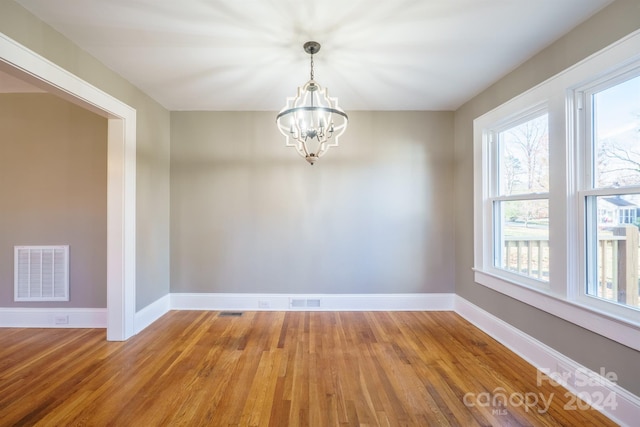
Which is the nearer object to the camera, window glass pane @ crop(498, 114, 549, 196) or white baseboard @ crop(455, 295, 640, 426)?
white baseboard @ crop(455, 295, 640, 426)

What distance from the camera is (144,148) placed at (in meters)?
3.12

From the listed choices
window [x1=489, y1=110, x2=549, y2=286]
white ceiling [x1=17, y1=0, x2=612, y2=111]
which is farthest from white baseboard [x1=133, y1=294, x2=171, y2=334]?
window [x1=489, y1=110, x2=549, y2=286]

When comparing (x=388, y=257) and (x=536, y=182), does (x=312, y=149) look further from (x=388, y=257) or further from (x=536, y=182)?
(x=536, y=182)

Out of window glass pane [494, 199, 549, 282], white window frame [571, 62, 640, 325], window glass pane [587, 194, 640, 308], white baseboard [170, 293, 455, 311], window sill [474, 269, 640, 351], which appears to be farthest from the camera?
white baseboard [170, 293, 455, 311]

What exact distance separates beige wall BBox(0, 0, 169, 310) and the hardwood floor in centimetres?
67

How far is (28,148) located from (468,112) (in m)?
5.13

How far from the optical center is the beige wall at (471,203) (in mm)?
1688

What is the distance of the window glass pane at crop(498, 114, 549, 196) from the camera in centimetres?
241

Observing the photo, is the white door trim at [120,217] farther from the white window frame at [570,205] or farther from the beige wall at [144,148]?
the white window frame at [570,205]

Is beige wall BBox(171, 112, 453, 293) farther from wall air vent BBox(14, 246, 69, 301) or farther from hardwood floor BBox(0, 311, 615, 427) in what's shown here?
wall air vent BBox(14, 246, 69, 301)

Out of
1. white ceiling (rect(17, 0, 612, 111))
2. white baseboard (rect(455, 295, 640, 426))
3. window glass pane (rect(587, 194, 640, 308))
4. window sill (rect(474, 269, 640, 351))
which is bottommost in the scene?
white baseboard (rect(455, 295, 640, 426))

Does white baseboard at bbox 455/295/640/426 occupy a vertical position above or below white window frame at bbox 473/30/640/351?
below

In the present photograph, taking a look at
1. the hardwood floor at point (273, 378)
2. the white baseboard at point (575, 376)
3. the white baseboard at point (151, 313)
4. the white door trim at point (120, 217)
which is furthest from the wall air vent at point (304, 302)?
the white baseboard at point (575, 376)

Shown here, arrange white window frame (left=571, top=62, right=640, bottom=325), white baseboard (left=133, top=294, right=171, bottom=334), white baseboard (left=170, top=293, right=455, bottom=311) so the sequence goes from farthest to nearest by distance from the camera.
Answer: white baseboard (left=170, top=293, right=455, bottom=311) < white baseboard (left=133, top=294, right=171, bottom=334) < white window frame (left=571, top=62, right=640, bottom=325)
